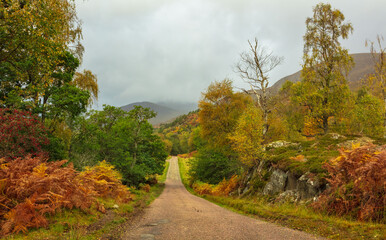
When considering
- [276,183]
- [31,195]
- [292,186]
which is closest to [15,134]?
[31,195]

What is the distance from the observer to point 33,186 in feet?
21.9

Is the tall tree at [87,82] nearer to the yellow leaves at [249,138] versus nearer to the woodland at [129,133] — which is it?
the woodland at [129,133]

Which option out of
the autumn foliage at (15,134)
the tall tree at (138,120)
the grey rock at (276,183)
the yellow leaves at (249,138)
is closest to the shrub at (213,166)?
the yellow leaves at (249,138)

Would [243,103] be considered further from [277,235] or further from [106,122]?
[277,235]

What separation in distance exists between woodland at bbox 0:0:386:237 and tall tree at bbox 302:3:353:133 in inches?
3.8

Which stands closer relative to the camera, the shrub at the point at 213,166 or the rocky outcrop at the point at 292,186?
the rocky outcrop at the point at 292,186

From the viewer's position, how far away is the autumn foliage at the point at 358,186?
6777 mm

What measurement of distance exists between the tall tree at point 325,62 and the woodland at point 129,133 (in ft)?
0.32

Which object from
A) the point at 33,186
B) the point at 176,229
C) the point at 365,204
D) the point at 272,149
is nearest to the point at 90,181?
the point at 33,186

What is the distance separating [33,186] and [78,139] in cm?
1560

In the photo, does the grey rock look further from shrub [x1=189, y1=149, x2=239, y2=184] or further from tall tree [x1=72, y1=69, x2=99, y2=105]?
tall tree [x1=72, y1=69, x2=99, y2=105]

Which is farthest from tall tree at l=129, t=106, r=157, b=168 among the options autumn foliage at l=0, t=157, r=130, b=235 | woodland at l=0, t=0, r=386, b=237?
autumn foliage at l=0, t=157, r=130, b=235

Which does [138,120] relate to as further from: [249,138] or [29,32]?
[29,32]

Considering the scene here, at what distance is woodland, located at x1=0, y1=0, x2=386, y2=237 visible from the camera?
719 centimetres
